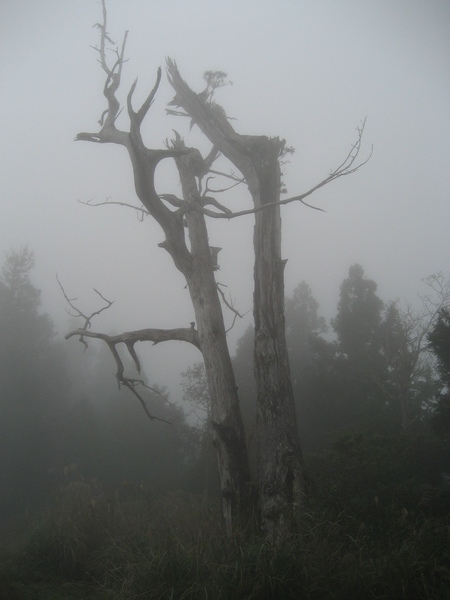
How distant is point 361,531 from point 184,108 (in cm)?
746

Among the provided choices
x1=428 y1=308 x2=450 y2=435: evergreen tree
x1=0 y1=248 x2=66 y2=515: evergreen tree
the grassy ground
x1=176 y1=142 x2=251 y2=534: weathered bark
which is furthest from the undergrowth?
x1=0 y1=248 x2=66 y2=515: evergreen tree

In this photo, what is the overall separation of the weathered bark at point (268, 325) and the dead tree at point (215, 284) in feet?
0.04

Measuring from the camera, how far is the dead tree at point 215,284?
16.8 feet

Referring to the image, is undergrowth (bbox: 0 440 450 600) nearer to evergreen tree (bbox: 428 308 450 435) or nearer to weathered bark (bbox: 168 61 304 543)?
weathered bark (bbox: 168 61 304 543)

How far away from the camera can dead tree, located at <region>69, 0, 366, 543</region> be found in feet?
16.8

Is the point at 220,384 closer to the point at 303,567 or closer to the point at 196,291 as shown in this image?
the point at 196,291

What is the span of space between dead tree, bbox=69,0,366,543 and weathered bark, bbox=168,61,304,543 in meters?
0.01

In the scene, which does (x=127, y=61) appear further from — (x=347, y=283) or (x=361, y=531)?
(x=347, y=283)

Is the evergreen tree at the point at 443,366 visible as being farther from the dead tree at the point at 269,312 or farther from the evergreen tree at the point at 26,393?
the evergreen tree at the point at 26,393

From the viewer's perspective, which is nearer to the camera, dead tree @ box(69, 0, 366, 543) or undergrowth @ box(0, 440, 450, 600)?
undergrowth @ box(0, 440, 450, 600)

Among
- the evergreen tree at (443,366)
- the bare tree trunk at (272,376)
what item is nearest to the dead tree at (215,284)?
the bare tree trunk at (272,376)

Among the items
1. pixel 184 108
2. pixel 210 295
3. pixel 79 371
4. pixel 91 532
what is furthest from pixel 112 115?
pixel 79 371

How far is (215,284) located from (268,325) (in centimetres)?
113

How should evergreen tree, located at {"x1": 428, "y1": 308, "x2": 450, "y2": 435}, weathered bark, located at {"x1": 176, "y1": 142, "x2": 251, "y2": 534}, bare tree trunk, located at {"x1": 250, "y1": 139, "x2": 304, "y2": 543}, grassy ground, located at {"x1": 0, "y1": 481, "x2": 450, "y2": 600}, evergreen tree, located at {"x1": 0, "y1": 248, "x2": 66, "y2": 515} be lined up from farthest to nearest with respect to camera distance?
evergreen tree, located at {"x1": 0, "y1": 248, "x2": 66, "y2": 515} → evergreen tree, located at {"x1": 428, "y1": 308, "x2": 450, "y2": 435} → weathered bark, located at {"x1": 176, "y1": 142, "x2": 251, "y2": 534} → bare tree trunk, located at {"x1": 250, "y1": 139, "x2": 304, "y2": 543} → grassy ground, located at {"x1": 0, "y1": 481, "x2": 450, "y2": 600}
